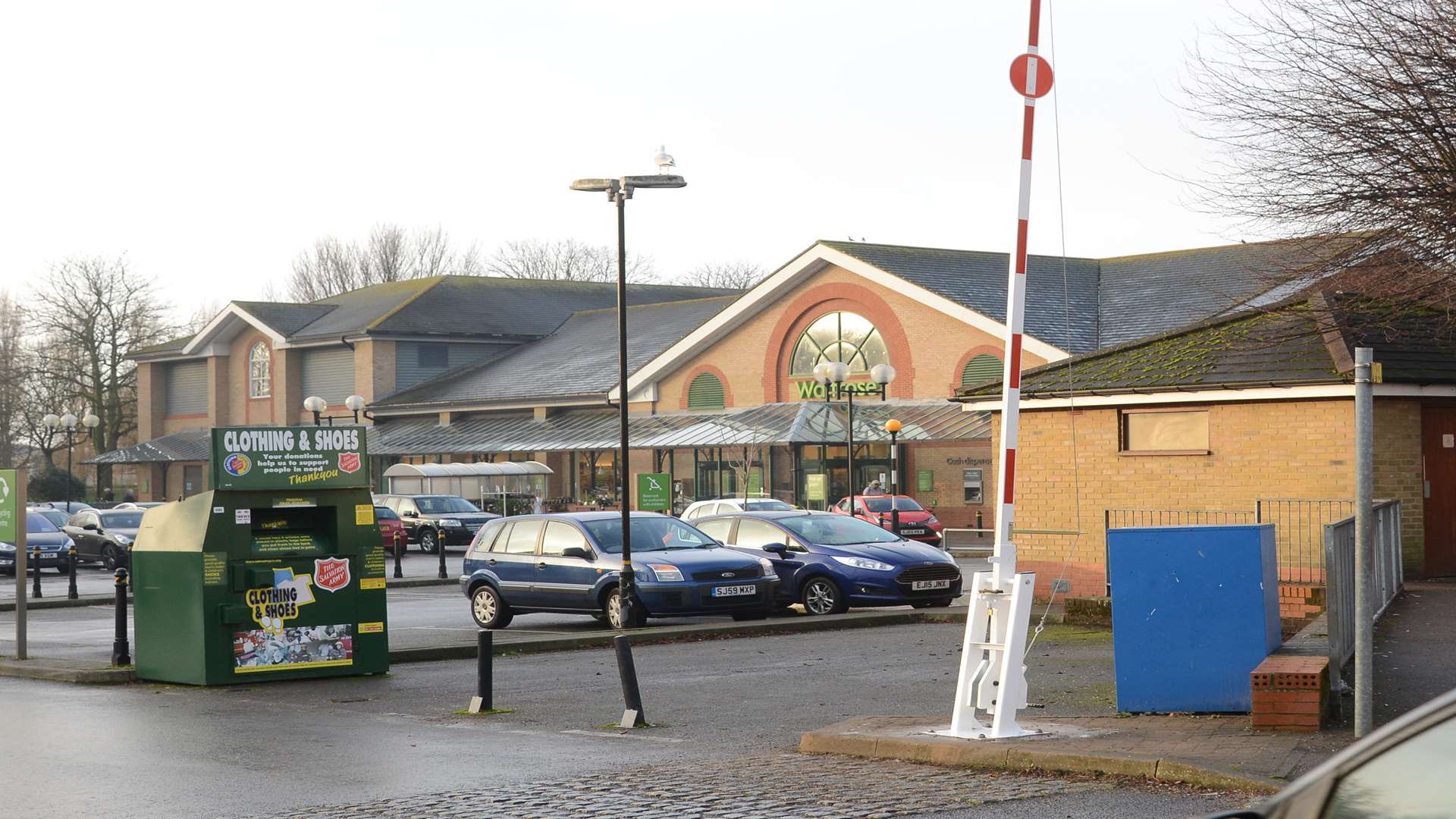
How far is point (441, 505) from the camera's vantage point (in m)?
46.2

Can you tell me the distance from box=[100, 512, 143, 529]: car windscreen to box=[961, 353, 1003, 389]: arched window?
23124mm

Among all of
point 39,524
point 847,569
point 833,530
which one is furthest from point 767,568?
point 39,524

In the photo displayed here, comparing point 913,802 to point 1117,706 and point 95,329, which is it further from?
point 95,329

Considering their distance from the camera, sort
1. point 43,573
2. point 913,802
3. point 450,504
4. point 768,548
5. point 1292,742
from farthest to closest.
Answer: point 450,504, point 43,573, point 768,548, point 1292,742, point 913,802

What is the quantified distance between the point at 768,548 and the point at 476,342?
5138 cm

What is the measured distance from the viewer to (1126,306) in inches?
1978

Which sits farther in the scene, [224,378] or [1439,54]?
[224,378]

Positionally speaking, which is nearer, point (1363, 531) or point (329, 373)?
point (1363, 531)

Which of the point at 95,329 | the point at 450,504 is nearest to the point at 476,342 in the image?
the point at 95,329

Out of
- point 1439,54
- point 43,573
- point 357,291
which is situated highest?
point 357,291

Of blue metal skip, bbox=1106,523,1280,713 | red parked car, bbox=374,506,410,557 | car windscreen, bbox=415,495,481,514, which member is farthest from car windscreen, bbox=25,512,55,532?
blue metal skip, bbox=1106,523,1280,713

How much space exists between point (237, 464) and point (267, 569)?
96 centimetres

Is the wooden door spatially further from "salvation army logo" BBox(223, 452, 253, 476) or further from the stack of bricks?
"salvation army logo" BBox(223, 452, 253, 476)

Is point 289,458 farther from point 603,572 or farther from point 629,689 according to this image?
point 603,572
